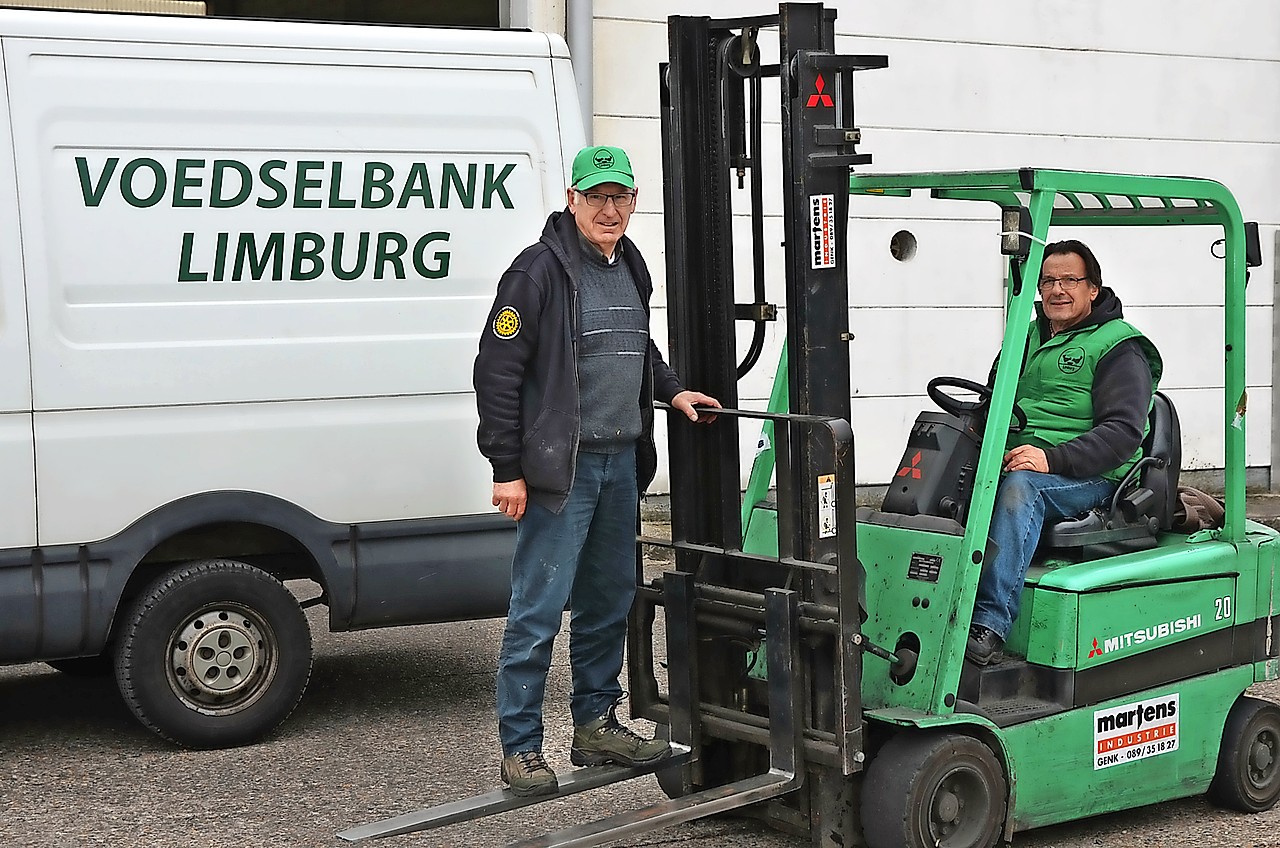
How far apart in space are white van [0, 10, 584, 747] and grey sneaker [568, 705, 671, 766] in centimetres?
152

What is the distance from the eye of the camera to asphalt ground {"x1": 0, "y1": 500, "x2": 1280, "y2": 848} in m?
5.12

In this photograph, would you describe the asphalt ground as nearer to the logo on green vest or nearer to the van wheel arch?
the van wheel arch

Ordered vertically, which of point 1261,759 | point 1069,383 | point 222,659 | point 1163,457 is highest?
point 1069,383

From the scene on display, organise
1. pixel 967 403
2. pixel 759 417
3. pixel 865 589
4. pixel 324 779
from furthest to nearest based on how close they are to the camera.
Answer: pixel 324 779 → pixel 967 403 → pixel 865 589 → pixel 759 417

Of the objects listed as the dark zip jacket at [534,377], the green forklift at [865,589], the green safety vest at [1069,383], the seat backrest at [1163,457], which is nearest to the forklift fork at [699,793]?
the green forklift at [865,589]

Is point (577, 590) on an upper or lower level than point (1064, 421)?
lower

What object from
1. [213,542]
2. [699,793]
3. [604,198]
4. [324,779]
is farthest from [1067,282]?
[213,542]

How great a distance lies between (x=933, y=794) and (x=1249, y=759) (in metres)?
1.36

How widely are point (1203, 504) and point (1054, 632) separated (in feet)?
3.22

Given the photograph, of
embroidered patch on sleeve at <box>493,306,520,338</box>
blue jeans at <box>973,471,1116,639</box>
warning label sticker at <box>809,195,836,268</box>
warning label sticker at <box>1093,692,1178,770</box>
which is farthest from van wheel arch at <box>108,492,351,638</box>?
warning label sticker at <box>1093,692,1178,770</box>

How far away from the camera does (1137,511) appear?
523 centimetres

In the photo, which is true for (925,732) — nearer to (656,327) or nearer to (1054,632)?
(1054,632)

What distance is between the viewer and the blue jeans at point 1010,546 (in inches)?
192

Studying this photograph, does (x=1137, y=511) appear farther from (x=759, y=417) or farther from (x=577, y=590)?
(x=577, y=590)
